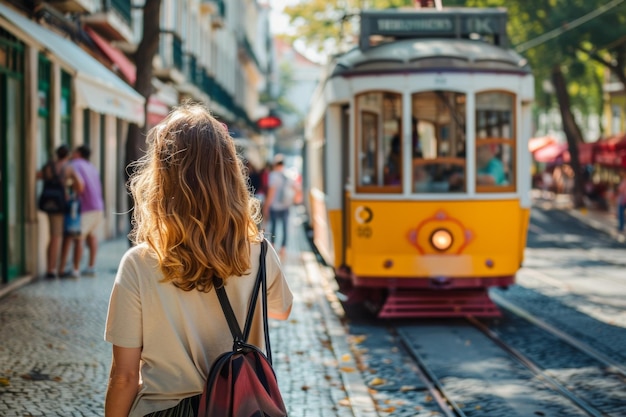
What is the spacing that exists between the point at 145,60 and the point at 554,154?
3405 centimetres

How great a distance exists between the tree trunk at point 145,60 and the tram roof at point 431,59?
9.18ft

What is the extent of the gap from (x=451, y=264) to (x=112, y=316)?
8.47 metres

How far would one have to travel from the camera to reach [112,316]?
3.13 metres

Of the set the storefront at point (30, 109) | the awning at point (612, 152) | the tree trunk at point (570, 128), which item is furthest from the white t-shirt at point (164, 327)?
the tree trunk at point (570, 128)

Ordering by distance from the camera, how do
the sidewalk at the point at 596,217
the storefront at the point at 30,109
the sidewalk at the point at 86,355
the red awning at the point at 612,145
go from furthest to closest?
the red awning at the point at 612,145 → the sidewalk at the point at 596,217 → the storefront at the point at 30,109 → the sidewalk at the point at 86,355

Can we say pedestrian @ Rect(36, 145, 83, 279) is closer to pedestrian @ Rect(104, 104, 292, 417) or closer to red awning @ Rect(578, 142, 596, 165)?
pedestrian @ Rect(104, 104, 292, 417)

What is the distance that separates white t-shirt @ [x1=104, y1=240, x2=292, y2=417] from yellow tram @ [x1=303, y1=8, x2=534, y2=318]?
27.2 feet

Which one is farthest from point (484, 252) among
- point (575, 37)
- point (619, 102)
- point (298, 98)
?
point (298, 98)

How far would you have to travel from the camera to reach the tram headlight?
1139 centimetres

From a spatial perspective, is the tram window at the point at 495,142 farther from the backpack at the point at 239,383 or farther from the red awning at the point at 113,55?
the red awning at the point at 113,55

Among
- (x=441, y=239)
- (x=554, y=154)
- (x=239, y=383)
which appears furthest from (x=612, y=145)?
(x=239, y=383)

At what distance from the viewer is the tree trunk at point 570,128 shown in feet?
121

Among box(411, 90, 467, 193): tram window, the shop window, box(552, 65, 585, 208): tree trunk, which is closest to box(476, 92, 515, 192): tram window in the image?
box(411, 90, 467, 193): tram window

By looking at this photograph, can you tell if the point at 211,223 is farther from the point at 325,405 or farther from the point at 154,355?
the point at 325,405
